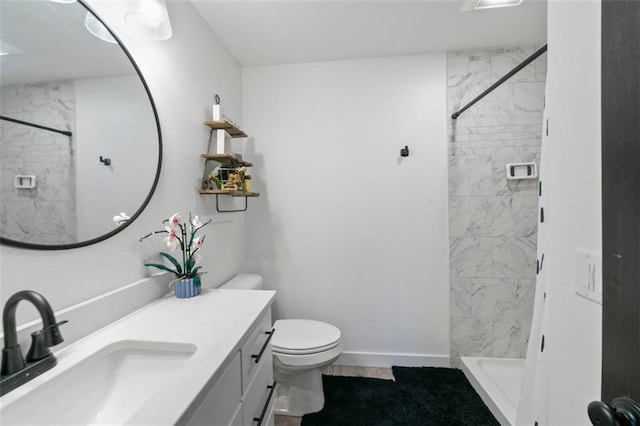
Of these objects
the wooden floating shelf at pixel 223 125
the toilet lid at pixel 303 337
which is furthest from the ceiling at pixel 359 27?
the toilet lid at pixel 303 337

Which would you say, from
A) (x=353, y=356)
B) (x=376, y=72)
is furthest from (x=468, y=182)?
(x=353, y=356)

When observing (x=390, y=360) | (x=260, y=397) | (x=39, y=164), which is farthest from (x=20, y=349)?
(x=390, y=360)

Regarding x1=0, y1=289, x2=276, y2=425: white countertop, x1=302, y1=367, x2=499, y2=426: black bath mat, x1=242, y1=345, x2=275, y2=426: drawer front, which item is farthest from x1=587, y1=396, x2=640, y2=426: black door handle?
x1=302, y1=367, x2=499, y2=426: black bath mat

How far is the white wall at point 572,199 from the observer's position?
1.93ft

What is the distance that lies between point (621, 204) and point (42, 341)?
125 cm

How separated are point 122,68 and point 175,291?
3.09ft

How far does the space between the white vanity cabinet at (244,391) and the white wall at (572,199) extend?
91 cm

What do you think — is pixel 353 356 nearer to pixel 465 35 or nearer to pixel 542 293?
pixel 542 293

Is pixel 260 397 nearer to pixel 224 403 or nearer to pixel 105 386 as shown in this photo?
pixel 224 403

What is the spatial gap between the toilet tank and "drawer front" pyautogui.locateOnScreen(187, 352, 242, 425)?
902 mm

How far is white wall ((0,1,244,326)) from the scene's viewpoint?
76cm

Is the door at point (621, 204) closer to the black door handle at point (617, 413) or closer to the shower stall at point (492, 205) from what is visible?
the black door handle at point (617, 413)

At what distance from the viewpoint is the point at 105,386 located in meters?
0.73

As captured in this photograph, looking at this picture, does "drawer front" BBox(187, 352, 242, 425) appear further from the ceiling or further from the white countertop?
the ceiling
